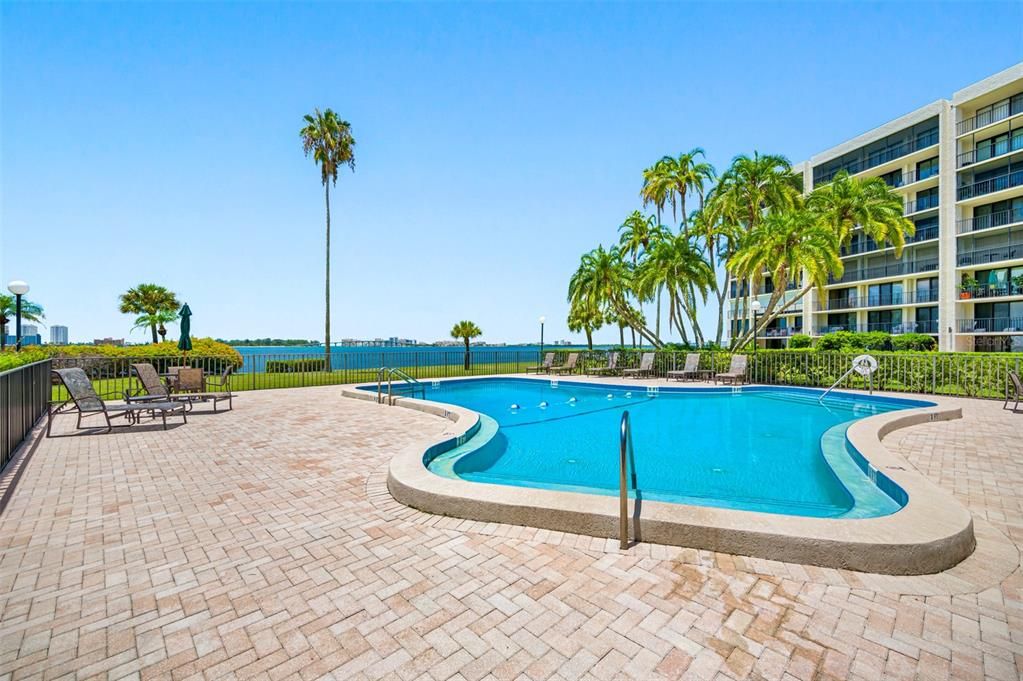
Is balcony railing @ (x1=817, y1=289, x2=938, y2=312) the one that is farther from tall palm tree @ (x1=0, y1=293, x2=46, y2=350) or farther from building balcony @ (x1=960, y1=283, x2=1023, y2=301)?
tall palm tree @ (x1=0, y1=293, x2=46, y2=350)

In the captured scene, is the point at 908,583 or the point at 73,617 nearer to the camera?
the point at 73,617

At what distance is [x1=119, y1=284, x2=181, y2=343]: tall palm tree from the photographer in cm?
2912

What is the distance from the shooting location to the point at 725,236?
2602 cm

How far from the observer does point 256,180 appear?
15719mm

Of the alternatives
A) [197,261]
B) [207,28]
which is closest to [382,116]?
[207,28]

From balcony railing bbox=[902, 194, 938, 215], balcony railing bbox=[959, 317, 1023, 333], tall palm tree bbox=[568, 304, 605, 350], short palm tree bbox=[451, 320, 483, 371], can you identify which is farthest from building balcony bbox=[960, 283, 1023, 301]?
short palm tree bbox=[451, 320, 483, 371]

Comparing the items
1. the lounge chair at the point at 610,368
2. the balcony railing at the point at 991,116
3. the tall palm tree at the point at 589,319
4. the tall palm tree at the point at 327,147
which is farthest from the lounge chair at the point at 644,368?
the balcony railing at the point at 991,116

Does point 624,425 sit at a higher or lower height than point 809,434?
higher

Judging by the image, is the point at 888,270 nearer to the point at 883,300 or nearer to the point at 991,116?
the point at 883,300

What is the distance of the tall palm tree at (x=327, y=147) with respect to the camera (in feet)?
71.9

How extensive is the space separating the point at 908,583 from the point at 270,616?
351cm

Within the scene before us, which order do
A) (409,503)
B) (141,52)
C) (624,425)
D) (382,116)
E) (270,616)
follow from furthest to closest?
1. (382,116)
2. (141,52)
3. (409,503)
4. (624,425)
5. (270,616)

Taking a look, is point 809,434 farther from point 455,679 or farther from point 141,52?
point 141,52

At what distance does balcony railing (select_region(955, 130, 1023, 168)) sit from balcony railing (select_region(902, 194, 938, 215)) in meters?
2.30
